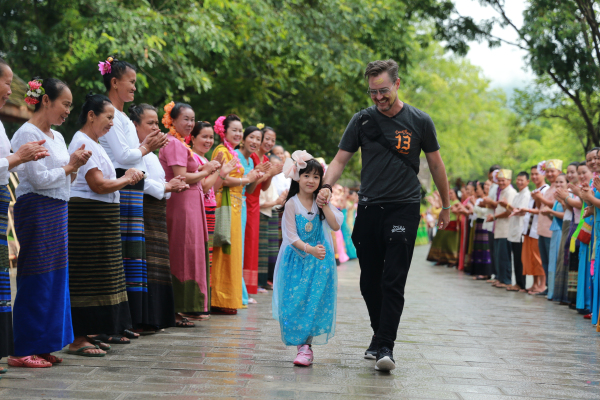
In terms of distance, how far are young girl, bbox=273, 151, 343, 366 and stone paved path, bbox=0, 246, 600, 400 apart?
0.95ft

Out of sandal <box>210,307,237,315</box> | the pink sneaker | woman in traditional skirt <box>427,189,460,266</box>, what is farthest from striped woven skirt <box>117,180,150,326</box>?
woman in traditional skirt <box>427,189,460,266</box>

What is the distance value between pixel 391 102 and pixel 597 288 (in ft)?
13.7

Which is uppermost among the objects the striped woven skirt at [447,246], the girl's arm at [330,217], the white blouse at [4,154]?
the white blouse at [4,154]

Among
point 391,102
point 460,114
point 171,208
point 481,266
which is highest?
point 460,114

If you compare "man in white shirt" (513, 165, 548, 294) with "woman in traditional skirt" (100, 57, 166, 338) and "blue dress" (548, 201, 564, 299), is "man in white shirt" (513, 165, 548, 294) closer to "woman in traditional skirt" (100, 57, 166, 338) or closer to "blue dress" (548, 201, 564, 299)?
"blue dress" (548, 201, 564, 299)

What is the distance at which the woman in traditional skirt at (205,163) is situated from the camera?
7.64m

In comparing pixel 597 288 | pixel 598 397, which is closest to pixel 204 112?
pixel 597 288

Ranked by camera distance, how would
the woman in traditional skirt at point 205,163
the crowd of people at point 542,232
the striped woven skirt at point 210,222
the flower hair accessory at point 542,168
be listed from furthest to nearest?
the flower hair accessory at point 542,168 < the crowd of people at point 542,232 < the striped woven skirt at point 210,222 < the woman in traditional skirt at point 205,163

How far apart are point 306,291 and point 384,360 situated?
82 cm

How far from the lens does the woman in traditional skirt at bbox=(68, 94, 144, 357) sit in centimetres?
543

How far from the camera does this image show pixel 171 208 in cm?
721

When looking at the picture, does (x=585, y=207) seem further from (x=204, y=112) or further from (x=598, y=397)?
(x=204, y=112)

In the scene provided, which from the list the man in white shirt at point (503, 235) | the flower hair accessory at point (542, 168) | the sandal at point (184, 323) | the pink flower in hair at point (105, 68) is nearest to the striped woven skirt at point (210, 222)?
the sandal at point (184, 323)

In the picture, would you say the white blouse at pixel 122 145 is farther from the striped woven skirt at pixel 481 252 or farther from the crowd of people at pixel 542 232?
the striped woven skirt at pixel 481 252
